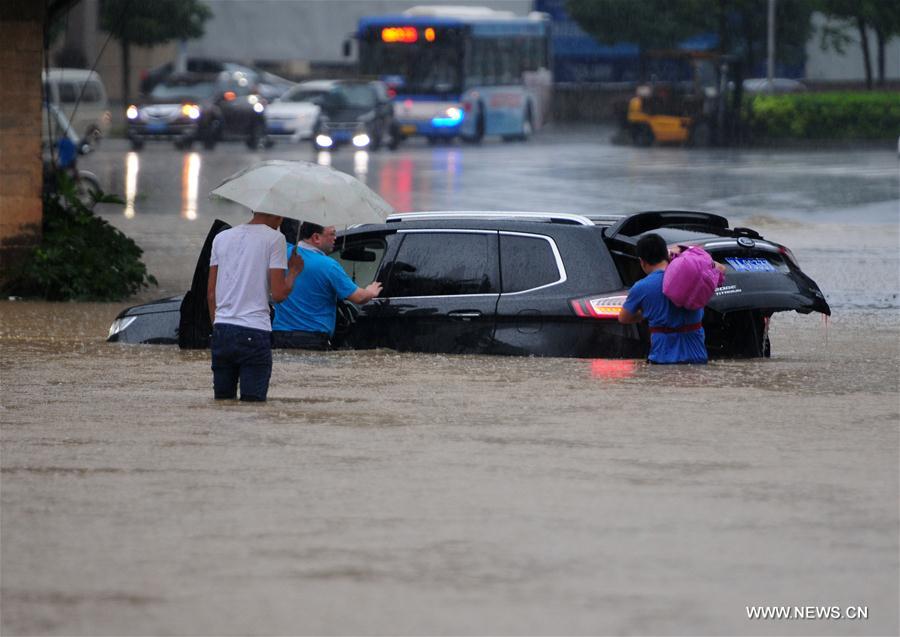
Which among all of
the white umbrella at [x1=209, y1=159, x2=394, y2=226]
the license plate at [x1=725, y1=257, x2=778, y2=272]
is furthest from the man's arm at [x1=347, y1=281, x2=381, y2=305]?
the license plate at [x1=725, y1=257, x2=778, y2=272]

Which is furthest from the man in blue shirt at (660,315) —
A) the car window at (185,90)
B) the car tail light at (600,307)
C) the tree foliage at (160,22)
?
the tree foliage at (160,22)

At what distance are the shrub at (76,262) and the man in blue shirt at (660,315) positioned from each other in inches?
303

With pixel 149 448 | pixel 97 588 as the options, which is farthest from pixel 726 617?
pixel 149 448

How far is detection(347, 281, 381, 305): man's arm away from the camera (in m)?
10.3

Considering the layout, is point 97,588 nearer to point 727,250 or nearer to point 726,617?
point 726,617

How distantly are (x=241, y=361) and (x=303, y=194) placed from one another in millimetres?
1004

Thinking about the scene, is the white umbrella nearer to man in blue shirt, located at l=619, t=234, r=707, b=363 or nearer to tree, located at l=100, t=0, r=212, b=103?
man in blue shirt, located at l=619, t=234, r=707, b=363

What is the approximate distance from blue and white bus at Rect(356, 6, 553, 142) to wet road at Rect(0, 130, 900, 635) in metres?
34.3

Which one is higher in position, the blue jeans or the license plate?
the license plate

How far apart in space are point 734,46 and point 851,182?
29.1 meters

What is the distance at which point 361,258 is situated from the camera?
11.3 meters

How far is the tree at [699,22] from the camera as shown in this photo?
56.6 m

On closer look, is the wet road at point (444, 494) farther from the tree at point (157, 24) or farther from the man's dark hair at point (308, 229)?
the tree at point (157, 24)

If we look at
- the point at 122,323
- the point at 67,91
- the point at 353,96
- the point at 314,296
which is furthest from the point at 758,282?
the point at 67,91
